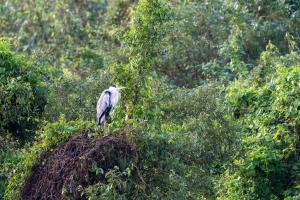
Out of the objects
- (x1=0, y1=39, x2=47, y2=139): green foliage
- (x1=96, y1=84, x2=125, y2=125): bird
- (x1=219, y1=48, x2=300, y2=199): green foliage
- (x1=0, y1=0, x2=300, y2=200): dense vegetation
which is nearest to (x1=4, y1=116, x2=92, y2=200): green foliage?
(x1=0, y1=0, x2=300, y2=200): dense vegetation

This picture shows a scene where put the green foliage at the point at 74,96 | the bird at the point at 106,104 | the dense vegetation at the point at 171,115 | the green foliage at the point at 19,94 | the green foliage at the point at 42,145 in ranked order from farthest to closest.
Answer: the green foliage at the point at 74,96 < the green foliage at the point at 19,94 < the bird at the point at 106,104 < the green foliage at the point at 42,145 < the dense vegetation at the point at 171,115

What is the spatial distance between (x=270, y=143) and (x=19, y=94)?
3281 millimetres

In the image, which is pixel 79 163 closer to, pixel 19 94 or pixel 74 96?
pixel 19 94

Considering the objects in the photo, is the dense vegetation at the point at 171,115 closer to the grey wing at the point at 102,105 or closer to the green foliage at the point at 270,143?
the green foliage at the point at 270,143

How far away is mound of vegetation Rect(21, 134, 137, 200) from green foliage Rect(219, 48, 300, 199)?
1653 millimetres

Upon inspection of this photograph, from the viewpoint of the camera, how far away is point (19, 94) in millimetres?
12203

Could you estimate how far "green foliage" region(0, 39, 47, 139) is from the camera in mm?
12203

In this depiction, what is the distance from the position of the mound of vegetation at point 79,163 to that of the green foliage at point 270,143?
1.65 meters

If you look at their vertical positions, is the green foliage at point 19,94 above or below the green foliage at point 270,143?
above

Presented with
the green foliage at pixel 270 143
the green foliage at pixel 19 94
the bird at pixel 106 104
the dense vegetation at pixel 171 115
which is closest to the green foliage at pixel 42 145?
the dense vegetation at pixel 171 115

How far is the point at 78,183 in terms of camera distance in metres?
9.98

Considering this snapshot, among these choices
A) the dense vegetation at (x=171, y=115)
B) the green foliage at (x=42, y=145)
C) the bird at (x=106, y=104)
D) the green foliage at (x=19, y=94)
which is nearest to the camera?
the dense vegetation at (x=171, y=115)

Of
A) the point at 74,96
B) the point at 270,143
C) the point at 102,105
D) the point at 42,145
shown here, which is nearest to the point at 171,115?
the point at 102,105

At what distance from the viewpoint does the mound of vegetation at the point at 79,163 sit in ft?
32.6
